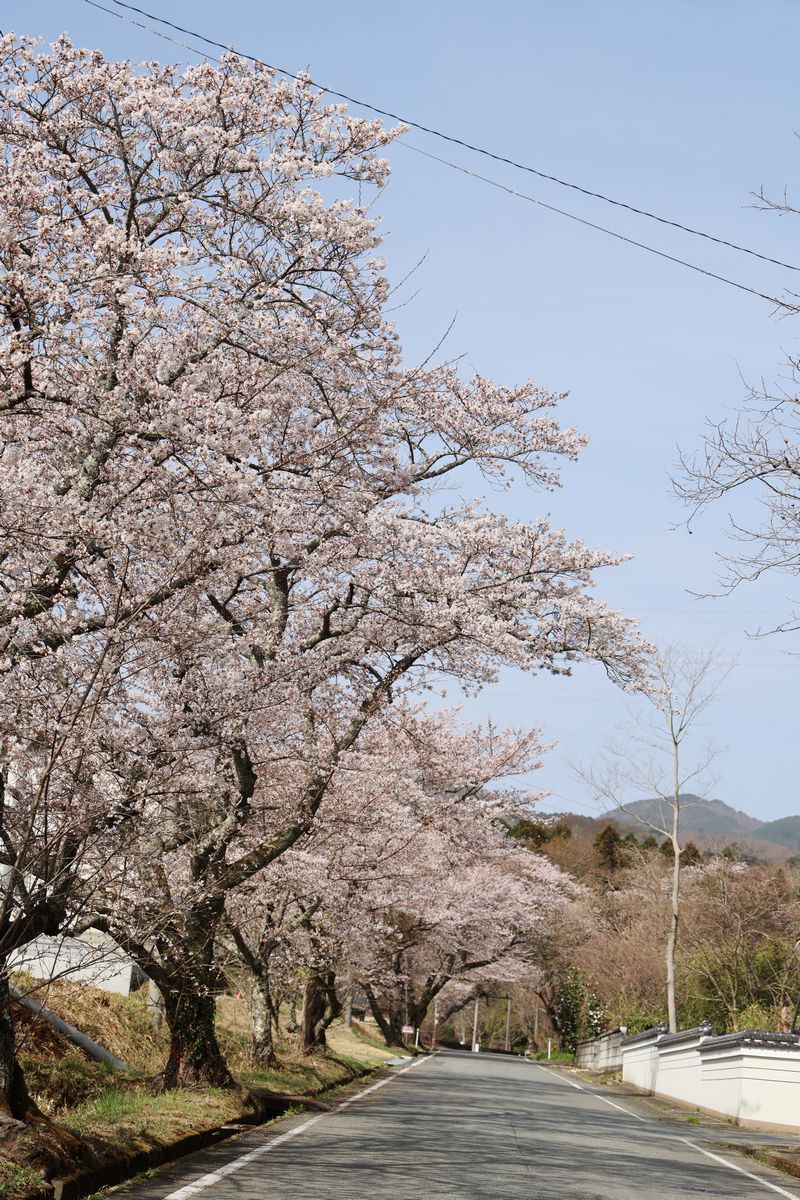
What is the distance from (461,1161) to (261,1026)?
9330 millimetres

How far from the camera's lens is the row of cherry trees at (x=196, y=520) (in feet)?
27.4

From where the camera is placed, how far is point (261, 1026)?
770 inches

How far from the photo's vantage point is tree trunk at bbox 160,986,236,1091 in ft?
44.7

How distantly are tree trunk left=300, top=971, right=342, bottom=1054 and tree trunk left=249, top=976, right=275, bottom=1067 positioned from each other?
140 inches

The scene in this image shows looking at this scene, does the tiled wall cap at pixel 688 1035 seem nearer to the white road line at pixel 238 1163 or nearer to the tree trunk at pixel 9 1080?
the white road line at pixel 238 1163

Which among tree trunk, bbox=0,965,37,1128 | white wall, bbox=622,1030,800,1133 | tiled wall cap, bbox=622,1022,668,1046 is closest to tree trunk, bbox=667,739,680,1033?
tiled wall cap, bbox=622,1022,668,1046

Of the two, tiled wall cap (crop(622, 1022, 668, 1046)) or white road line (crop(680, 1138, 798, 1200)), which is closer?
white road line (crop(680, 1138, 798, 1200))

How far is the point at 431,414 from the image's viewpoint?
49.6 ft

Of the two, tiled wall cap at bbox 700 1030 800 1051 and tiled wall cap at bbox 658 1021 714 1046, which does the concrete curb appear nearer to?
tiled wall cap at bbox 700 1030 800 1051

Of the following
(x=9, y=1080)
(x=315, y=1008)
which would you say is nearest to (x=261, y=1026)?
(x=315, y=1008)

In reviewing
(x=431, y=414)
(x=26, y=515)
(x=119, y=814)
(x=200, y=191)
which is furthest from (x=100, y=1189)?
(x=431, y=414)

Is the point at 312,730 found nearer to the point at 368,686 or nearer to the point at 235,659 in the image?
the point at 368,686

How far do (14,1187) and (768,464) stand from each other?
8.68 meters

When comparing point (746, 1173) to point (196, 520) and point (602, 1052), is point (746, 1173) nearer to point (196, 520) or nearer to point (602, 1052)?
point (196, 520)
